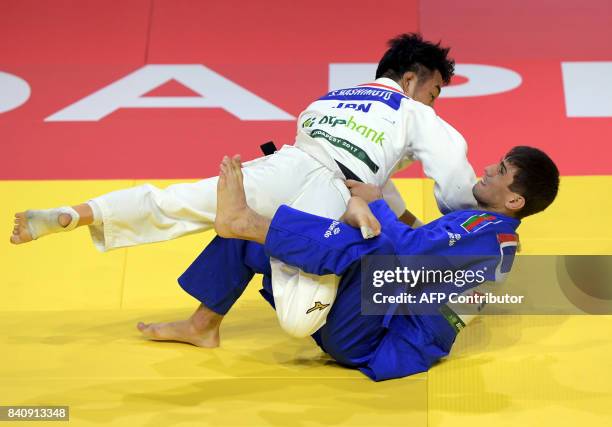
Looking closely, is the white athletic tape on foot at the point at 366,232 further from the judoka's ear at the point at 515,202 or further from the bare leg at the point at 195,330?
the bare leg at the point at 195,330

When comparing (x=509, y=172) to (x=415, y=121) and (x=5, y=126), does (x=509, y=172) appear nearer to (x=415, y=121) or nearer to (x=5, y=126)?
(x=415, y=121)

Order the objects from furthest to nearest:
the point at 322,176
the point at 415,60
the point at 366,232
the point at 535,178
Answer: the point at 415,60
the point at 322,176
the point at 535,178
the point at 366,232

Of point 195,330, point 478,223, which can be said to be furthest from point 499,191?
point 195,330

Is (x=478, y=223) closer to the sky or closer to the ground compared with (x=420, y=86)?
closer to the ground

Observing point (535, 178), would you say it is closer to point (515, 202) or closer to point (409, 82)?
point (515, 202)

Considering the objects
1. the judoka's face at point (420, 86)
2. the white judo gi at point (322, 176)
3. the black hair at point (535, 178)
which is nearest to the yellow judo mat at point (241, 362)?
the white judo gi at point (322, 176)

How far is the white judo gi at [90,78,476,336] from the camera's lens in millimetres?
3488

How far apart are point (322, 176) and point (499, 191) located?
617 millimetres

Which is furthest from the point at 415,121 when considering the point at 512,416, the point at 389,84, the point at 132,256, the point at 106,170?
the point at 106,170

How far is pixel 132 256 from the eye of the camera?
4469 mm

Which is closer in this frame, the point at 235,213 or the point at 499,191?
the point at 235,213

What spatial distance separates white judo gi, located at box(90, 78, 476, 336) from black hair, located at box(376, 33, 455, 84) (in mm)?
263

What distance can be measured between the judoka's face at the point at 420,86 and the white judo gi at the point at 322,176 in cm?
23

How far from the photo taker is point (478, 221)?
134 inches
